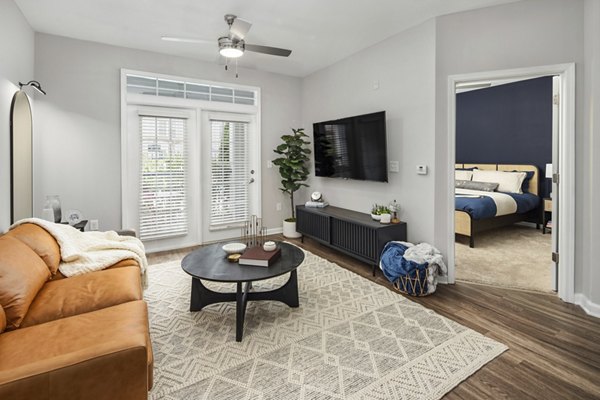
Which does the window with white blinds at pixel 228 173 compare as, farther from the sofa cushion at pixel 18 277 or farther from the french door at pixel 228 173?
the sofa cushion at pixel 18 277

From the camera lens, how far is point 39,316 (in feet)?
5.40

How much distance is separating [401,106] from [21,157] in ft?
13.2

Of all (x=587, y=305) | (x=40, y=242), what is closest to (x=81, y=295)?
(x=40, y=242)

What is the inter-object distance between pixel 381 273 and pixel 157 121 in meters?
3.58

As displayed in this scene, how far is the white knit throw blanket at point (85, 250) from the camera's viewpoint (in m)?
2.28

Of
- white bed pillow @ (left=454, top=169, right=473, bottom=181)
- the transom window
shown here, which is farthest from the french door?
white bed pillow @ (left=454, top=169, right=473, bottom=181)

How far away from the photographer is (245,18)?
129 inches

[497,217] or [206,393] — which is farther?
[497,217]

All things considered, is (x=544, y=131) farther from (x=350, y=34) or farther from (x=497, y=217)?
(x=350, y=34)

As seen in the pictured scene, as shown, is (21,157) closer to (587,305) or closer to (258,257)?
(258,257)

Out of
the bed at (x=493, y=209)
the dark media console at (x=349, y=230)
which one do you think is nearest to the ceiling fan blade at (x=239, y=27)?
the dark media console at (x=349, y=230)

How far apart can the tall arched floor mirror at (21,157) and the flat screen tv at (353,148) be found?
3505 mm

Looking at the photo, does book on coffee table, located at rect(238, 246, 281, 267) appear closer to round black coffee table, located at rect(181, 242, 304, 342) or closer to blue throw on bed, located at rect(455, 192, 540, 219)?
round black coffee table, located at rect(181, 242, 304, 342)

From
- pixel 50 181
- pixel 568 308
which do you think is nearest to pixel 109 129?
pixel 50 181
